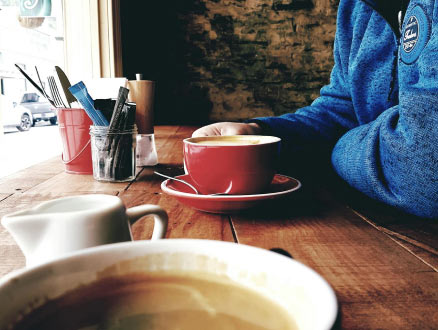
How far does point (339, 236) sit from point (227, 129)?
1.65ft

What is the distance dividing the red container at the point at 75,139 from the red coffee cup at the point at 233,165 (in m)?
0.40

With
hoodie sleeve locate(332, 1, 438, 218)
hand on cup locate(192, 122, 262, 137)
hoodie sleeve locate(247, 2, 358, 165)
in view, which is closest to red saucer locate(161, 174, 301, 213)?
hoodie sleeve locate(332, 1, 438, 218)

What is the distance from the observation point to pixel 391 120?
0.78 metres

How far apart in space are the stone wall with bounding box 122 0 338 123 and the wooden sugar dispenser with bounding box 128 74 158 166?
3.22 metres

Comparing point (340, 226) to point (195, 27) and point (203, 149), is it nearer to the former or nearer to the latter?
point (203, 149)

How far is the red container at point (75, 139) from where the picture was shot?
95 cm

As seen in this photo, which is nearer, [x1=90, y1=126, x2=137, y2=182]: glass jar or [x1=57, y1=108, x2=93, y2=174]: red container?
[x1=90, y1=126, x2=137, y2=182]: glass jar

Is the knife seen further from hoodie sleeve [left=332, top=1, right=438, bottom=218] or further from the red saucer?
hoodie sleeve [left=332, top=1, right=438, bottom=218]

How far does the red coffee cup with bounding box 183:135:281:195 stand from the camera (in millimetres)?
601

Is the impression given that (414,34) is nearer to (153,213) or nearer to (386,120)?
(386,120)

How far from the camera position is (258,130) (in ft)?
3.39

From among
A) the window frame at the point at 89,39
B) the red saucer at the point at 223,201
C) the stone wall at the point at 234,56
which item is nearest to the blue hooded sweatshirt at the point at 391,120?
the red saucer at the point at 223,201

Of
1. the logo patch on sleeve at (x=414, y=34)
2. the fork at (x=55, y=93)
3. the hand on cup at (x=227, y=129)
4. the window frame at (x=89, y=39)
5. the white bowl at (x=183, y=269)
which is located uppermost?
the window frame at (x=89, y=39)

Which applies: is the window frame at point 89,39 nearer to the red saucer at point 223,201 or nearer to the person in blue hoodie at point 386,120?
the person in blue hoodie at point 386,120
